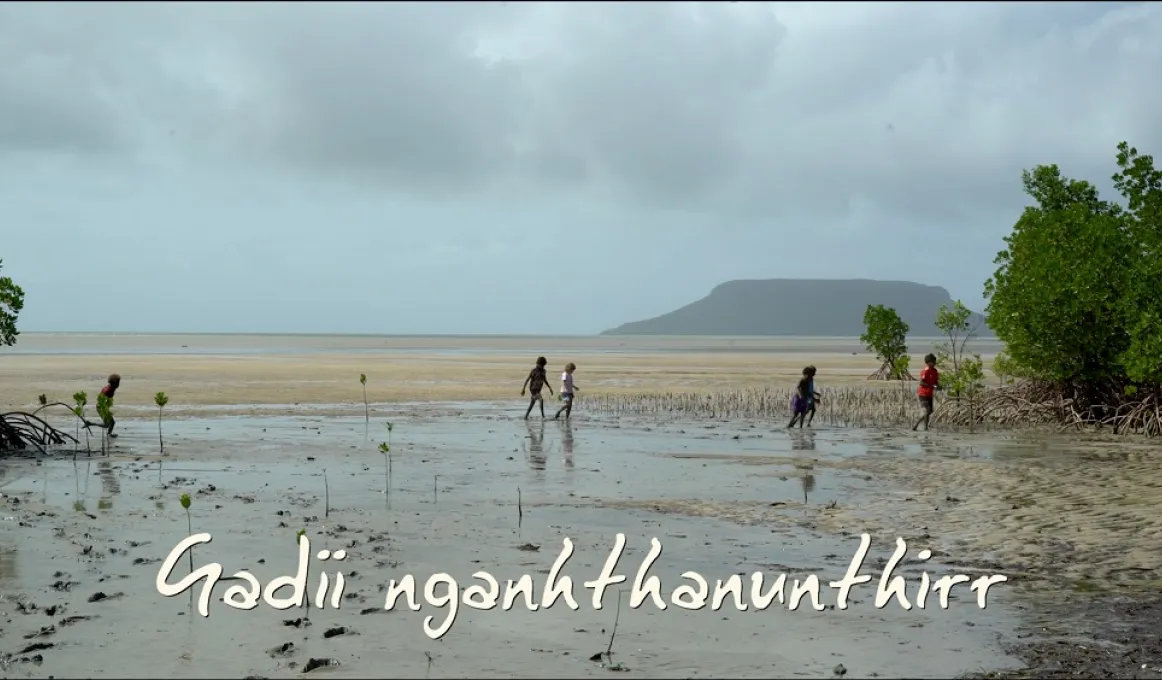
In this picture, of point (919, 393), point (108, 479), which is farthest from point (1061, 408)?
point (108, 479)

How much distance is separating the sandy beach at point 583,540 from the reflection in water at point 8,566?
0.05 meters

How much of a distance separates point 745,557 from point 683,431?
14273 millimetres

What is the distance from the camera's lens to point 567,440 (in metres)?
22.1

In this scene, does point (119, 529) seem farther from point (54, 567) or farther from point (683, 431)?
point (683, 431)

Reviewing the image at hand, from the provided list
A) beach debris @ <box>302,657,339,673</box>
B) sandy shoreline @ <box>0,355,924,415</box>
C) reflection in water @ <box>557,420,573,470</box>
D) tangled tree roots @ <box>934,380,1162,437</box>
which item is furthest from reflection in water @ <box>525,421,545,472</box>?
tangled tree roots @ <box>934,380,1162,437</box>

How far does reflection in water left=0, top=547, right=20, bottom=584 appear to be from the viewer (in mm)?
9242

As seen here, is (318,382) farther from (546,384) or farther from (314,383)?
(546,384)

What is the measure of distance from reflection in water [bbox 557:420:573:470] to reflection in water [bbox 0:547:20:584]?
9053mm

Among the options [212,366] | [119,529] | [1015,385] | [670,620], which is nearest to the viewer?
[670,620]

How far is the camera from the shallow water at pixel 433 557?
7.15 metres

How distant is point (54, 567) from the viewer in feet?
31.7

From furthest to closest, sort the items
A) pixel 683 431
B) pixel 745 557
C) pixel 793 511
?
pixel 683 431 < pixel 793 511 < pixel 745 557

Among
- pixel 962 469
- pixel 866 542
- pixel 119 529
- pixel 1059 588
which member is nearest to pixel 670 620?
pixel 866 542

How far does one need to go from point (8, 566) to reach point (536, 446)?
39.5 feet
